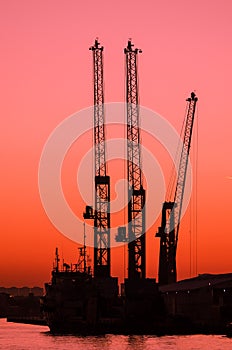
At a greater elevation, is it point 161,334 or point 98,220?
point 98,220

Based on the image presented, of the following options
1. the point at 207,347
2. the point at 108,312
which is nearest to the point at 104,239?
the point at 108,312

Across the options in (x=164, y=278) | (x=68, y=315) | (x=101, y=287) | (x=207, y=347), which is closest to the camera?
(x=207, y=347)

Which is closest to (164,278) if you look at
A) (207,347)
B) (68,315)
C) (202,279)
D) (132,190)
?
(202,279)

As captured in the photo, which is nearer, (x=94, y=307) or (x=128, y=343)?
(x=128, y=343)

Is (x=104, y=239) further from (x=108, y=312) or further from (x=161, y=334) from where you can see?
(x=161, y=334)

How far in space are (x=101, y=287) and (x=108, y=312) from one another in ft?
34.6

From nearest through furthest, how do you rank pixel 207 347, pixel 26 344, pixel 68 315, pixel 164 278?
1. pixel 207 347
2. pixel 26 344
3. pixel 68 315
4. pixel 164 278

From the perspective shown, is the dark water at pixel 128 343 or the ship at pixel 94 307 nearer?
the dark water at pixel 128 343

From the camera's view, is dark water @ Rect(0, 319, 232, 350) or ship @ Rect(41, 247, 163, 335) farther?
ship @ Rect(41, 247, 163, 335)

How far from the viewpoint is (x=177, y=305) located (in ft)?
562

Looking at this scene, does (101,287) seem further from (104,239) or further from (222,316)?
(222,316)

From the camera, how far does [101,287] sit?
17650 cm

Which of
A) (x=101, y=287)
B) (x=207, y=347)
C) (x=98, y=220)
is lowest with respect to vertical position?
(x=207, y=347)

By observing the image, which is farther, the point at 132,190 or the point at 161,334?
the point at 132,190
